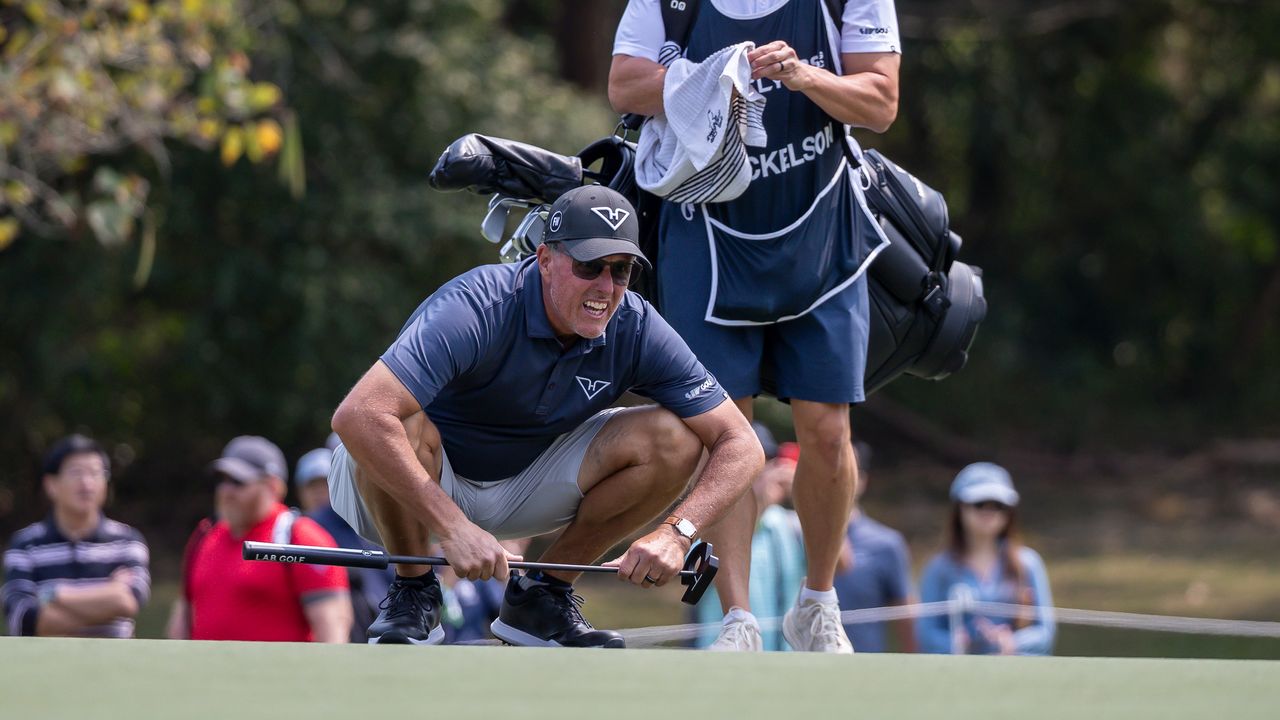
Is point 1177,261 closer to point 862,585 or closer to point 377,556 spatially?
point 862,585

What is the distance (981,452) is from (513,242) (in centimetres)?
1596

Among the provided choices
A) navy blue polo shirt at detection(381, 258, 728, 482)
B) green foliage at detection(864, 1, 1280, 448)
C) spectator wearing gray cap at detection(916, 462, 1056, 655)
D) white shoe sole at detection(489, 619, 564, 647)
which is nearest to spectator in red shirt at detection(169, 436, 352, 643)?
white shoe sole at detection(489, 619, 564, 647)

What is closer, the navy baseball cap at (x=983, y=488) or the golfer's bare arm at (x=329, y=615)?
the golfer's bare arm at (x=329, y=615)

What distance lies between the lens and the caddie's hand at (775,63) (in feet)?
14.4

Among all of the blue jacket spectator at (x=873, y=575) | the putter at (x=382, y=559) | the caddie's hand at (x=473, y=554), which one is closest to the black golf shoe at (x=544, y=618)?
the putter at (x=382, y=559)

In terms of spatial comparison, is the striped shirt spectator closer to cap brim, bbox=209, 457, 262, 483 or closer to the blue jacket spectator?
cap brim, bbox=209, 457, 262, 483

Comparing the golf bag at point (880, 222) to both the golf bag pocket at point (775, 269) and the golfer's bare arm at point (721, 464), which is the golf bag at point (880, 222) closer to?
the golf bag pocket at point (775, 269)

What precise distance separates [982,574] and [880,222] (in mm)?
3167

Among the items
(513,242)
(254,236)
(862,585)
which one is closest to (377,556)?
(513,242)

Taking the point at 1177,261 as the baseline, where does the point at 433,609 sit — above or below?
below

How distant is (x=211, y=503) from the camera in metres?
17.2

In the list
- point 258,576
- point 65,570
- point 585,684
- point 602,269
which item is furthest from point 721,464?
point 65,570

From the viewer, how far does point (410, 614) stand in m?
4.66

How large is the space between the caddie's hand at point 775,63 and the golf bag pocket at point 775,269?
1.51 feet
